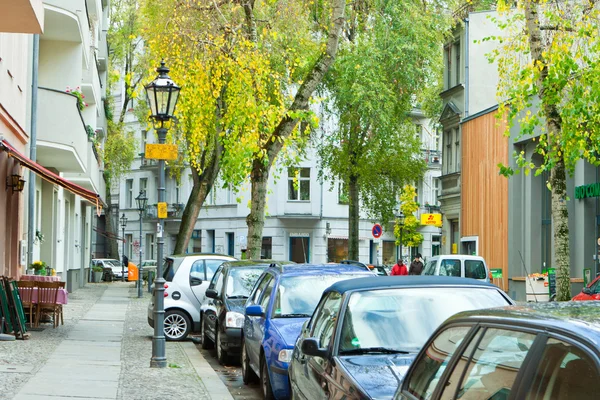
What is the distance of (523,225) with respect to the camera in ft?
106

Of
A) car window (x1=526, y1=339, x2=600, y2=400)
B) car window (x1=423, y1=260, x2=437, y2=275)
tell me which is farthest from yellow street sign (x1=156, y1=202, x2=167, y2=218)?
car window (x1=423, y1=260, x2=437, y2=275)

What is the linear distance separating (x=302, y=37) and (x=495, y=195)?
978 cm

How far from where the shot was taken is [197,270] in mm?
19562

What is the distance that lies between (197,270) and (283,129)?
14.6 feet

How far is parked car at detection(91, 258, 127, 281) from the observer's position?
59309 mm

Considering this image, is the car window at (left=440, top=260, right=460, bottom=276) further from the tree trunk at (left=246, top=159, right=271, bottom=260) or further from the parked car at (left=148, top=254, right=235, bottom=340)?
the parked car at (left=148, top=254, right=235, bottom=340)

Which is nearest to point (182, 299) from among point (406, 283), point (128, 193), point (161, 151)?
point (161, 151)

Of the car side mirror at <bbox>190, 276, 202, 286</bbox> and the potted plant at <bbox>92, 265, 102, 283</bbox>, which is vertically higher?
the car side mirror at <bbox>190, 276, 202, 286</bbox>

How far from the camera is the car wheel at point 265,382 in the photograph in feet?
34.1

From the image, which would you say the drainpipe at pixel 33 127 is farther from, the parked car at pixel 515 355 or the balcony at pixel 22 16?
the parked car at pixel 515 355

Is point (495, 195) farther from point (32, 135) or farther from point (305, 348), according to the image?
point (305, 348)

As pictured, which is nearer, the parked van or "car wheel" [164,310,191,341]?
"car wheel" [164,310,191,341]

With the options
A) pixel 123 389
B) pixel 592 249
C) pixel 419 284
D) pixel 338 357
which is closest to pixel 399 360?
Answer: pixel 338 357

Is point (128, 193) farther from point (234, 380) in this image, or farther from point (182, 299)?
point (234, 380)
